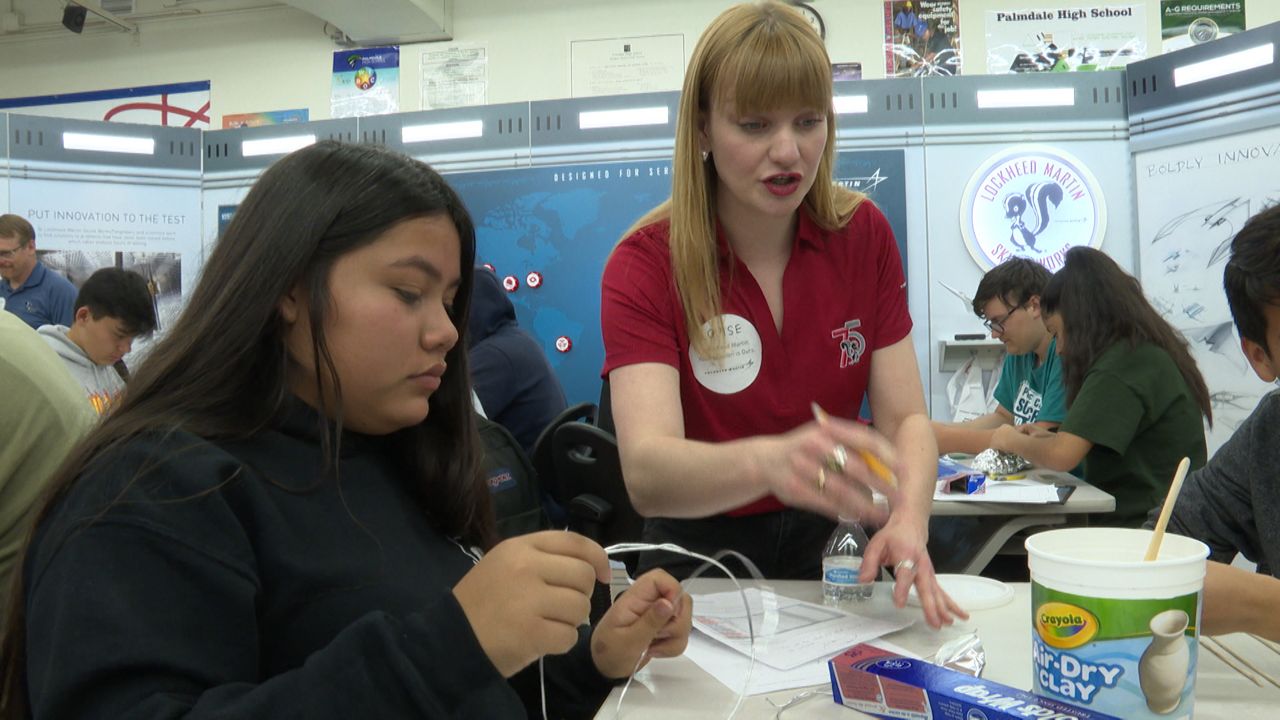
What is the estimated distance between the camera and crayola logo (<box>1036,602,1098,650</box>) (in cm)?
69

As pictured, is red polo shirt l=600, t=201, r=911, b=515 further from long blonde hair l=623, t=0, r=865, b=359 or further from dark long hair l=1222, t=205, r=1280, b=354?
dark long hair l=1222, t=205, r=1280, b=354

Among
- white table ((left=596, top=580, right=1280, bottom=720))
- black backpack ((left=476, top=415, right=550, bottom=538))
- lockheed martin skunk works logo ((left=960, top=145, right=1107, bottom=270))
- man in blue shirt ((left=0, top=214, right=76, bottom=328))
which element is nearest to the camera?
white table ((left=596, top=580, right=1280, bottom=720))

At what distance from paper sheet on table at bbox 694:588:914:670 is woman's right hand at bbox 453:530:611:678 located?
33cm

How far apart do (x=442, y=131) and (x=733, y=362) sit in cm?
359

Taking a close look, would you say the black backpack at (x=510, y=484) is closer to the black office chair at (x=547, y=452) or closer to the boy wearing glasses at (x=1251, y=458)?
the black office chair at (x=547, y=452)

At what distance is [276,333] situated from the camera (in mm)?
847

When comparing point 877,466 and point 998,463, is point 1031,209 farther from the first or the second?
point 877,466

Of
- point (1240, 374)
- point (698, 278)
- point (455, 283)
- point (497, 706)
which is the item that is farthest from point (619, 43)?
point (497, 706)

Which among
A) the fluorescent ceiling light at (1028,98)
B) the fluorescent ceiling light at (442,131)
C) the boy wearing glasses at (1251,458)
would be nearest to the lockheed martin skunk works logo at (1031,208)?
the fluorescent ceiling light at (1028,98)

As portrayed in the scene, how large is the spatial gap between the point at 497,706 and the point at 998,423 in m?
3.26

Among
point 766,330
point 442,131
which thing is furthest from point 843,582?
point 442,131

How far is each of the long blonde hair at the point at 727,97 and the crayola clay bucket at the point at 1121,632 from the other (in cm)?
69

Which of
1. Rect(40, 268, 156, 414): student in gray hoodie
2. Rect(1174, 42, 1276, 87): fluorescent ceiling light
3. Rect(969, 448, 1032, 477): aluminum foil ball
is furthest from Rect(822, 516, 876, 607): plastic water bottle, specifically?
Rect(1174, 42, 1276, 87): fluorescent ceiling light

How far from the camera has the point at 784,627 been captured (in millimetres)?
1090
